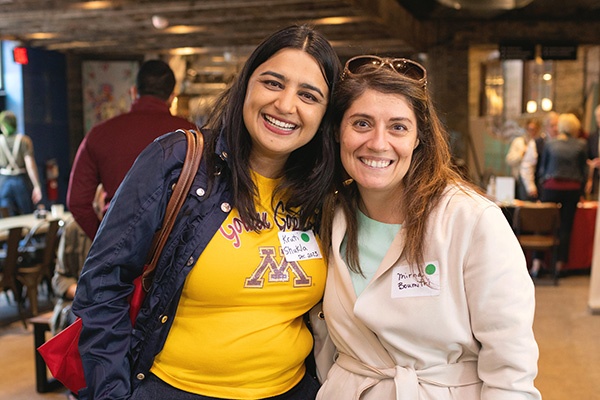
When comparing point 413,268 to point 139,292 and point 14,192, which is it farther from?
point 14,192

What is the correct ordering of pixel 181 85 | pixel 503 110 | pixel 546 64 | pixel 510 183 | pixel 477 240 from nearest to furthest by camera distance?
1. pixel 477 240
2. pixel 510 183
3. pixel 181 85
4. pixel 546 64
5. pixel 503 110

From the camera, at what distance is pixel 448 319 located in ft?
5.21

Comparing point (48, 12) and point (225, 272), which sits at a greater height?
point (48, 12)

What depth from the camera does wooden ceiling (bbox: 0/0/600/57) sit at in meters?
8.06

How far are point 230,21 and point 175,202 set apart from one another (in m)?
8.16

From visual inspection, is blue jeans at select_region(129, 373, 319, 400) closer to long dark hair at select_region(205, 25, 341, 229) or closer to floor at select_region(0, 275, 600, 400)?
long dark hair at select_region(205, 25, 341, 229)

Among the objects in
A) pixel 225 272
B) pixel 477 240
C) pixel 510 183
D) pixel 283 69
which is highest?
pixel 283 69

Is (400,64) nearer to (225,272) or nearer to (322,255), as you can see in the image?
(322,255)

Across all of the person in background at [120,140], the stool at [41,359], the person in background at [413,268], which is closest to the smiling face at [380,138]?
the person in background at [413,268]

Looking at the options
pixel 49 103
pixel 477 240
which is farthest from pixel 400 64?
pixel 49 103

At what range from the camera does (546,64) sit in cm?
1487

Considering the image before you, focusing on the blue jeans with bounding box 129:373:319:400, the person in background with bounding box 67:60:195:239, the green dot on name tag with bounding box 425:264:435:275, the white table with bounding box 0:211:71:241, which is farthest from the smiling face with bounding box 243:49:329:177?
the white table with bounding box 0:211:71:241

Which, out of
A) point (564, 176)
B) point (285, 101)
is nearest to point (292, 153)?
point (285, 101)

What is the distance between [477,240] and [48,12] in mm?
8396
